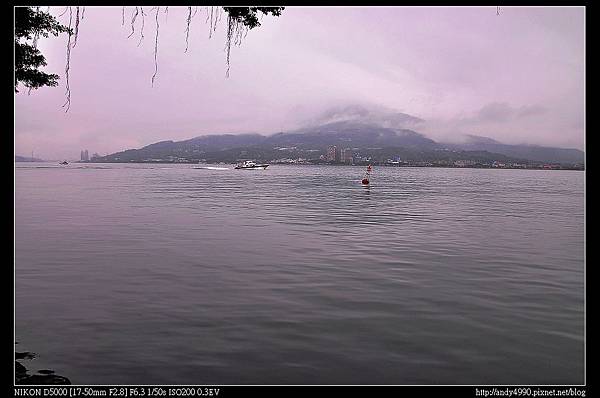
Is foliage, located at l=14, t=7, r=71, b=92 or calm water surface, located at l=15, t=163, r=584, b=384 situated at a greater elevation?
foliage, located at l=14, t=7, r=71, b=92

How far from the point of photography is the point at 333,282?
49.5 ft

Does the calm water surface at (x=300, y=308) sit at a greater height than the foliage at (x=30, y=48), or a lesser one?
lesser

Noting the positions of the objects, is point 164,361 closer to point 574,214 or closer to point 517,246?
point 517,246

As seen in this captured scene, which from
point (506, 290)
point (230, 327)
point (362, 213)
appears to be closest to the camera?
point (230, 327)

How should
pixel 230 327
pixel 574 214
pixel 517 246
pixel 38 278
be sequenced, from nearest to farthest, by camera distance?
pixel 230 327
pixel 38 278
pixel 517 246
pixel 574 214

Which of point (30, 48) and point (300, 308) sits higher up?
point (30, 48)

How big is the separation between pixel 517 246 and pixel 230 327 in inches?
712
